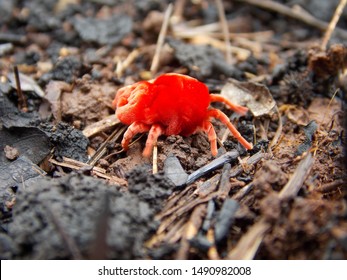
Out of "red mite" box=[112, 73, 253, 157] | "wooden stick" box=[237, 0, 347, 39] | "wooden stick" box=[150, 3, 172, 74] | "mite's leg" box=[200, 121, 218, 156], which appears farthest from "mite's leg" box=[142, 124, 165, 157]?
"wooden stick" box=[237, 0, 347, 39]

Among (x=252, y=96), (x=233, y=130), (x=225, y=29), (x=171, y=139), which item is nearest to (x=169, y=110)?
(x=171, y=139)

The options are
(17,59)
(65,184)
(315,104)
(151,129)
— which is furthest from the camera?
(17,59)

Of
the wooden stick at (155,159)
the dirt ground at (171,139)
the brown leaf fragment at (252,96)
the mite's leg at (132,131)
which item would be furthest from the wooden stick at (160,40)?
the wooden stick at (155,159)

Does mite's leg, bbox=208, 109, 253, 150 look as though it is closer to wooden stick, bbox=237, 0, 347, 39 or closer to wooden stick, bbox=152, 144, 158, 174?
wooden stick, bbox=152, 144, 158, 174

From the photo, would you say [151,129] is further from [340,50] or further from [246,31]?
[246,31]

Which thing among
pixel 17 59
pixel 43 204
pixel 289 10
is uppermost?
pixel 289 10

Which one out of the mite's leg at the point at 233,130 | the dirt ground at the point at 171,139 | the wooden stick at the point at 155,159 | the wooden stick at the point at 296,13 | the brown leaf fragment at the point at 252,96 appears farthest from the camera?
the wooden stick at the point at 296,13

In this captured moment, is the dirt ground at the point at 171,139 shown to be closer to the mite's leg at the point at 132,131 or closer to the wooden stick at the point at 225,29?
the wooden stick at the point at 225,29

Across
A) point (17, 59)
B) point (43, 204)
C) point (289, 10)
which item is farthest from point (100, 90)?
point (289, 10)
